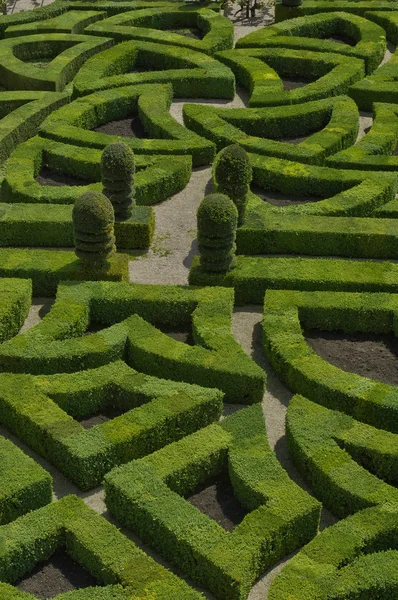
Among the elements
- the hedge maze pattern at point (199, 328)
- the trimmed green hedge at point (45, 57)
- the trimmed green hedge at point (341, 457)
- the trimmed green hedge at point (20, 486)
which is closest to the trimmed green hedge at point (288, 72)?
the hedge maze pattern at point (199, 328)

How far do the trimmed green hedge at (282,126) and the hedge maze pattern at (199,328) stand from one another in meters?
0.10

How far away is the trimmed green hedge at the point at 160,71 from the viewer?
38219 millimetres

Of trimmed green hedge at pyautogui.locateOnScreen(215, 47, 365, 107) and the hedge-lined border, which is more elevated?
trimmed green hedge at pyautogui.locateOnScreen(215, 47, 365, 107)

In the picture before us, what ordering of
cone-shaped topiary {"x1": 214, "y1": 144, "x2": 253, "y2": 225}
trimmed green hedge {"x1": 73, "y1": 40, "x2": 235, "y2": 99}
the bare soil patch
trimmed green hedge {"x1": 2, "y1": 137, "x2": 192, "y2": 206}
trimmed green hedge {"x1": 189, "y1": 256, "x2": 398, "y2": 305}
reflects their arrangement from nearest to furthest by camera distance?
1. the bare soil patch
2. trimmed green hedge {"x1": 189, "y1": 256, "x2": 398, "y2": 305}
3. cone-shaped topiary {"x1": 214, "y1": 144, "x2": 253, "y2": 225}
4. trimmed green hedge {"x1": 2, "y1": 137, "x2": 192, "y2": 206}
5. trimmed green hedge {"x1": 73, "y1": 40, "x2": 235, "y2": 99}

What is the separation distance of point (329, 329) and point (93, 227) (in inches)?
280

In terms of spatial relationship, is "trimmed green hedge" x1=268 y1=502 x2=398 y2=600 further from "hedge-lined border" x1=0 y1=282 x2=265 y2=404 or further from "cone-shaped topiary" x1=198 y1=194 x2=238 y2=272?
"cone-shaped topiary" x1=198 y1=194 x2=238 y2=272

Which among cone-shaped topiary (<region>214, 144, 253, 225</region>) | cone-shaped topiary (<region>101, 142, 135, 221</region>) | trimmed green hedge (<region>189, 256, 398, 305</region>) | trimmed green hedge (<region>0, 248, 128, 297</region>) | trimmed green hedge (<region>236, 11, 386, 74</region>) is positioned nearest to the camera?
trimmed green hedge (<region>189, 256, 398, 305</region>)

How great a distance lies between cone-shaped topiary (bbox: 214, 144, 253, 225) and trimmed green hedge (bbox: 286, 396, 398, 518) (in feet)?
27.1

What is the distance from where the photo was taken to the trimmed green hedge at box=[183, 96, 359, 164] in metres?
32.6

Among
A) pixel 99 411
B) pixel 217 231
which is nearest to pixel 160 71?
pixel 217 231

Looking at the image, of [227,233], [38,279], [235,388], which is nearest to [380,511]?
[235,388]

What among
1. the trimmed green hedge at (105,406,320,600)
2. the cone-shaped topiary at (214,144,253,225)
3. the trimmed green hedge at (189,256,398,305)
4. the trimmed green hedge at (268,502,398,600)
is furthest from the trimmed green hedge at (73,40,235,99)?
the trimmed green hedge at (268,502,398,600)

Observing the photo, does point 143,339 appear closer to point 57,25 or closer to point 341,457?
point 341,457

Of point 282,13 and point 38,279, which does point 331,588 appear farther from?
point 282,13
